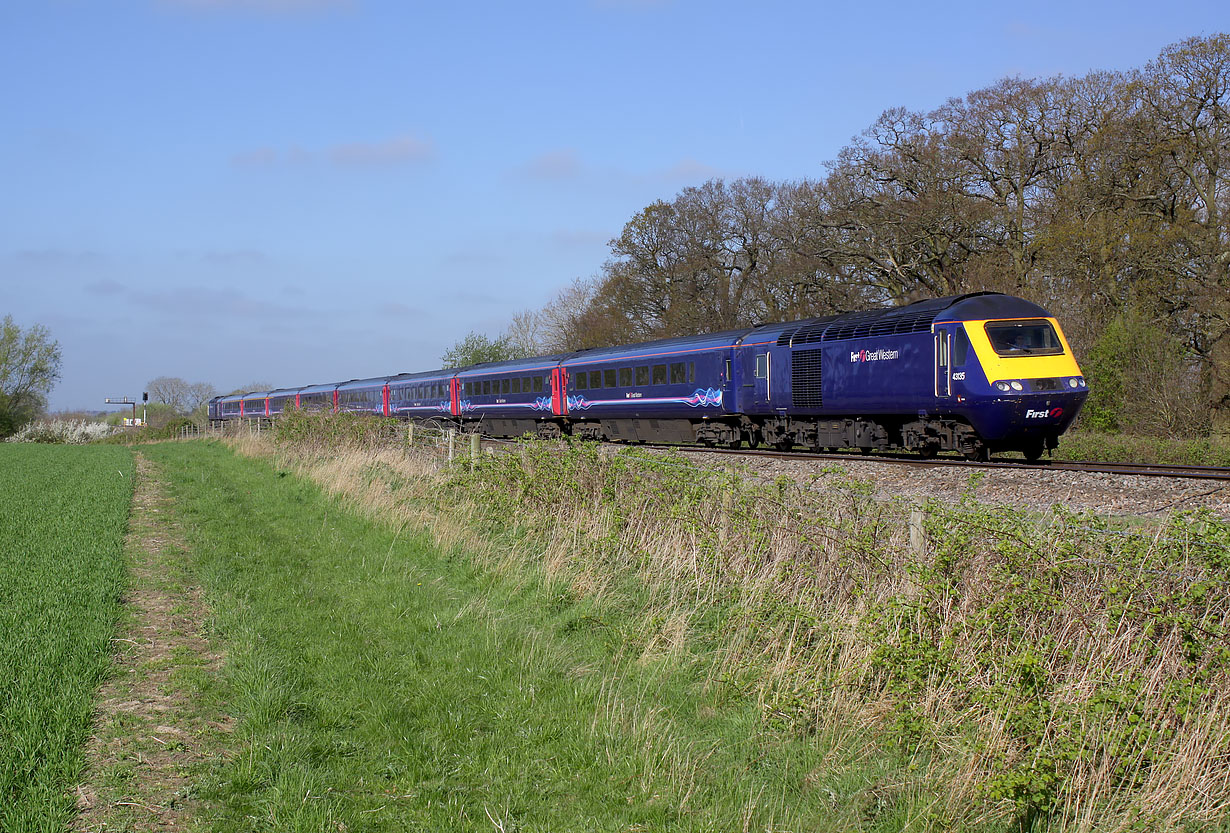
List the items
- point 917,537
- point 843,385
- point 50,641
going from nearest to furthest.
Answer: point 917,537, point 50,641, point 843,385

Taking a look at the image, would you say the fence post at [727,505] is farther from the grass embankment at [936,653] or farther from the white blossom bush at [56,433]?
the white blossom bush at [56,433]

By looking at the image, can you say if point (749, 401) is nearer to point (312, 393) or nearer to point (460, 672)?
point (460, 672)

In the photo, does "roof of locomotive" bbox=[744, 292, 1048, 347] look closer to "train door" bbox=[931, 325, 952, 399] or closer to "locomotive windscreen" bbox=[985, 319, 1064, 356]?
"locomotive windscreen" bbox=[985, 319, 1064, 356]

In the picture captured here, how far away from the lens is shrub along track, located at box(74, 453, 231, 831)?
4934mm

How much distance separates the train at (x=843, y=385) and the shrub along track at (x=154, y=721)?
5714mm

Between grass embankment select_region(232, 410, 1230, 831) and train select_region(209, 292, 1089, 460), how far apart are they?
4.95 metres

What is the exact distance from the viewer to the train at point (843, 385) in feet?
58.0

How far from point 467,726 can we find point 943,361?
14.5m

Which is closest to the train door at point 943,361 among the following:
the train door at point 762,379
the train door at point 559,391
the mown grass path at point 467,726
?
the train door at point 762,379

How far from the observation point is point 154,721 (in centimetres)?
612

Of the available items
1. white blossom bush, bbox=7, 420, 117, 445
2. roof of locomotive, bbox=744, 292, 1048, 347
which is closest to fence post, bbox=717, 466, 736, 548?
roof of locomotive, bbox=744, 292, 1048, 347

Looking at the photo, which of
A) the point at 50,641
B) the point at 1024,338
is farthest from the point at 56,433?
the point at 50,641

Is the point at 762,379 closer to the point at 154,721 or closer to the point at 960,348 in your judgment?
the point at 960,348

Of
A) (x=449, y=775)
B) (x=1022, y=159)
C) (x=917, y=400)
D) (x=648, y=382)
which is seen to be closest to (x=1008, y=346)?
(x=917, y=400)
